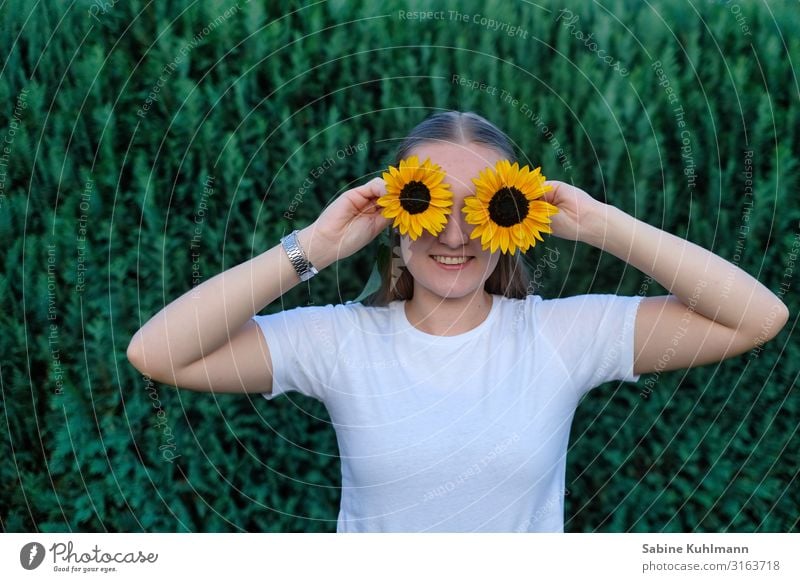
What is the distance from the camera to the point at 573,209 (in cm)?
347

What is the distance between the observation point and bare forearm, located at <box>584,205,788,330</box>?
337 cm

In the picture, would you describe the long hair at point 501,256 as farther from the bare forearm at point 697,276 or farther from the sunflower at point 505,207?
the bare forearm at point 697,276

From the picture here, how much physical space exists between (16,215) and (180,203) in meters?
0.81

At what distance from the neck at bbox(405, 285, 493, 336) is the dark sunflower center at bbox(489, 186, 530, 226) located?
1.26 ft

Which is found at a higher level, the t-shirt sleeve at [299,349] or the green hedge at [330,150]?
the green hedge at [330,150]

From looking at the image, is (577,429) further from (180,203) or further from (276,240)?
(180,203)

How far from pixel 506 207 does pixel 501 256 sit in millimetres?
431

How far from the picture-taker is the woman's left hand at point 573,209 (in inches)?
136

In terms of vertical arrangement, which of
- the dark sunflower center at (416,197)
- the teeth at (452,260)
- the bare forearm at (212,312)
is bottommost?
the bare forearm at (212,312)

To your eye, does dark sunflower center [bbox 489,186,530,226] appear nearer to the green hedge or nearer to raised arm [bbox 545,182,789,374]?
raised arm [bbox 545,182,789,374]

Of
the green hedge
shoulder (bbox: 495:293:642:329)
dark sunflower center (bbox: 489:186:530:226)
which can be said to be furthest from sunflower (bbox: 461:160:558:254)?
the green hedge
